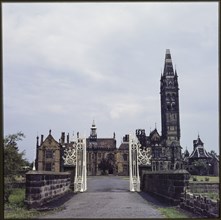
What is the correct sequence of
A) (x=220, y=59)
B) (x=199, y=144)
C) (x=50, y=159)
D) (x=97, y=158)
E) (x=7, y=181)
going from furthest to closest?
(x=199, y=144)
(x=97, y=158)
(x=50, y=159)
(x=7, y=181)
(x=220, y=59)

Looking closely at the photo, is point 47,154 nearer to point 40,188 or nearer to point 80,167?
point 80,167

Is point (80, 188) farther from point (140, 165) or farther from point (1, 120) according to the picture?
point (1, 120)

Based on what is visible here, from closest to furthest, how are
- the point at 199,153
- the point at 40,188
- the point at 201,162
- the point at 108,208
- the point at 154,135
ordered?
1. the point at 108,208
2. the point at 40,188
3. the point at 201,162
4. the point at 199,153
5. the point at 154,135

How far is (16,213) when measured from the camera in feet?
29.0

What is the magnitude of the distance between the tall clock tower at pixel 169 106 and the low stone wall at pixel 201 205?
77600 mm

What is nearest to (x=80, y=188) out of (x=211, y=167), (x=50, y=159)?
(x=50, y=159)

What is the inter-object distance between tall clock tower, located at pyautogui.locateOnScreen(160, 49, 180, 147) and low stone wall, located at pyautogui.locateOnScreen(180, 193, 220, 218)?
77.6 m

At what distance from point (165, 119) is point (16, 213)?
282 ft

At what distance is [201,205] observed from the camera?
9.53 meters

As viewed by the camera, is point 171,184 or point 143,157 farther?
point 143,157

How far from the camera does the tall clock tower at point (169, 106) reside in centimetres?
9181

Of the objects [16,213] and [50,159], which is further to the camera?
[50,159]

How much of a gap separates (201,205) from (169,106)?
85593 millimetres

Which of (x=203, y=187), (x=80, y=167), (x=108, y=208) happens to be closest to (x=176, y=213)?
(x=108, y=208)
